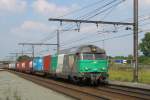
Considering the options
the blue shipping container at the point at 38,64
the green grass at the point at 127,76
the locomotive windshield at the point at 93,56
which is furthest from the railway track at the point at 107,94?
the blue shipping container at the point at 38,64

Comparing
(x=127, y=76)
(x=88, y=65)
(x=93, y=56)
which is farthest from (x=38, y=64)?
(x=88, y=65)

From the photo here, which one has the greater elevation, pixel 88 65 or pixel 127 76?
pixel 88 65

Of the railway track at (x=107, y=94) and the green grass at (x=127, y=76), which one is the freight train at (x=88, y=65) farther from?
the green grass at (x=127, y=76)

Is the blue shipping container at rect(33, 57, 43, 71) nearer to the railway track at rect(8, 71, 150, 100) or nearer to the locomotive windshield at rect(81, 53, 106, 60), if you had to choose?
the locomotive windshield at rect(81, 53, 106, 60)

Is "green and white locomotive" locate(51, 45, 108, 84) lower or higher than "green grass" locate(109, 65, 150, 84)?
higher

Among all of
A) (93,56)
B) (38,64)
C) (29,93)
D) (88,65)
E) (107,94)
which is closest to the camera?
(107,94)

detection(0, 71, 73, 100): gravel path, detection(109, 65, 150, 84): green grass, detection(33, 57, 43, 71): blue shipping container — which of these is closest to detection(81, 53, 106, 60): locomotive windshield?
detection(0, 71, 73, 100): gravel path

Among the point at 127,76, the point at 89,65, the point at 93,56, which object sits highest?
the point at 93,56

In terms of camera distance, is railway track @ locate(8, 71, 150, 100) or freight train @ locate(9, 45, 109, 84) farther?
freight train @ locate(9, 45, 109, 84)

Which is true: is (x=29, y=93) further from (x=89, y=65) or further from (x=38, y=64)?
(x=38, y=64)

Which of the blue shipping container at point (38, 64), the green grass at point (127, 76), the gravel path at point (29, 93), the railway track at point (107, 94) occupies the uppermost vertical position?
the blue shipping container at point (38, 64)

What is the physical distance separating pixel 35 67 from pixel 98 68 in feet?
101

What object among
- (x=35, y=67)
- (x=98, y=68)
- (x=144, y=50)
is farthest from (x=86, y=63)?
(x=144, y=50)

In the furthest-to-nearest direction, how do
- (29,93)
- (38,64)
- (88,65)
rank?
(38,64) → (88,65) → (29,93)
